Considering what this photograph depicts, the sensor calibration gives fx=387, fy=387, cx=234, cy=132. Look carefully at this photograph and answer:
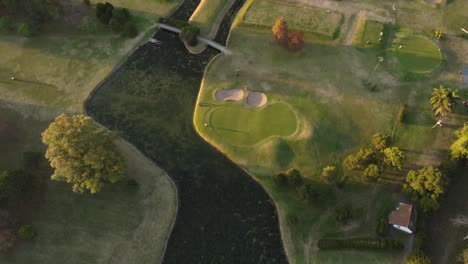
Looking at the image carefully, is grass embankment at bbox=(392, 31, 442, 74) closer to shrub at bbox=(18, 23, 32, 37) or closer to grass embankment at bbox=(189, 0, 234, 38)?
grass embankment at bbox=(189, 0, 234, 38)

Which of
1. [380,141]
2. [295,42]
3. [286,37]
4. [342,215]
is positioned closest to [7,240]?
[342,215]

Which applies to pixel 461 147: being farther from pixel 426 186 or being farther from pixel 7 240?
pixel 7 240

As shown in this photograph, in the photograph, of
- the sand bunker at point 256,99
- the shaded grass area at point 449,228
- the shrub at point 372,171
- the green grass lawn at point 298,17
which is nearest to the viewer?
the shaded grass area at point 449,228

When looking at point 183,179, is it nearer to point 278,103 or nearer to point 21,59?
point 278,103

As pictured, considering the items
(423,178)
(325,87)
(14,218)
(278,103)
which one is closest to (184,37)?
(278,103)

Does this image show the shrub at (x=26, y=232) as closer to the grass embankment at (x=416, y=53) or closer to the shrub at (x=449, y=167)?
the shrub at (x=449, y=167)

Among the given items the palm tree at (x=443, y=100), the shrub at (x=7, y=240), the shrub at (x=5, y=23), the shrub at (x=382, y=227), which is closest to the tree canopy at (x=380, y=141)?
the palm tree at (x=443, y=100)
